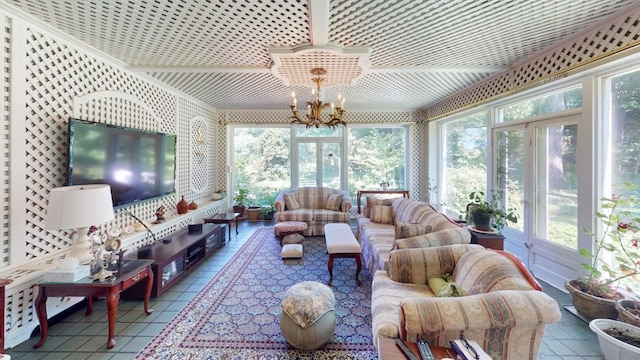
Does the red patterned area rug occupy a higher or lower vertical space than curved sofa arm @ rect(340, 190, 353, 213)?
lower

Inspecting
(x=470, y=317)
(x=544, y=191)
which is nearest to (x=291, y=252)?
(x=470, y=317)

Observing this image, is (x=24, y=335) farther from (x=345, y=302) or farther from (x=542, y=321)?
(x=542, y=321)

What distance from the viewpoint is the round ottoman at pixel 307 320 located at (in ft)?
6.04

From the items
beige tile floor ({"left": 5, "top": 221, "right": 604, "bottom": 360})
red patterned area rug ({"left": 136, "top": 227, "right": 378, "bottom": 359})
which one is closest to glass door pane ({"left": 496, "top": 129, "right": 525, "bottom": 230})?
beige tile floor ({"left": 5, "top": 221, "right": 604, "bottom": 360})

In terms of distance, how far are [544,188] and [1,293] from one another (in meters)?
5.17

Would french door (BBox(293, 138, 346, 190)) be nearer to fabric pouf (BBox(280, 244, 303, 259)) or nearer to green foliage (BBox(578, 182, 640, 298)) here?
fabric pouf (BBox(280, 244, 303, 259))

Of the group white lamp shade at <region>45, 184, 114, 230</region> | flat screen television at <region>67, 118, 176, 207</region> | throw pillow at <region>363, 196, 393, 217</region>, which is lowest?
throw pillow at <region>363, 196, 393, 217</region>

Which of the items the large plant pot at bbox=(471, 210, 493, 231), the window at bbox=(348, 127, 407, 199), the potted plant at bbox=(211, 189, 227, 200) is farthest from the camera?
the window at bbox=(348, 127, 407, 199)

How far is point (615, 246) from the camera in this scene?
227 cm

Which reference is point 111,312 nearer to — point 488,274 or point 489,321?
point 489,321

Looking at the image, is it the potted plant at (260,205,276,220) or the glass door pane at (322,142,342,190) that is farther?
the glass door pane at (322,142,342,190)

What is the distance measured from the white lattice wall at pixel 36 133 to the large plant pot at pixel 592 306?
465cm

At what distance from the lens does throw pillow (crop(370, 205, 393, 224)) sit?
4.01m

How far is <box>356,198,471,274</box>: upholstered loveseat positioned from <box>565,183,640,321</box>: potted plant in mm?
1095
